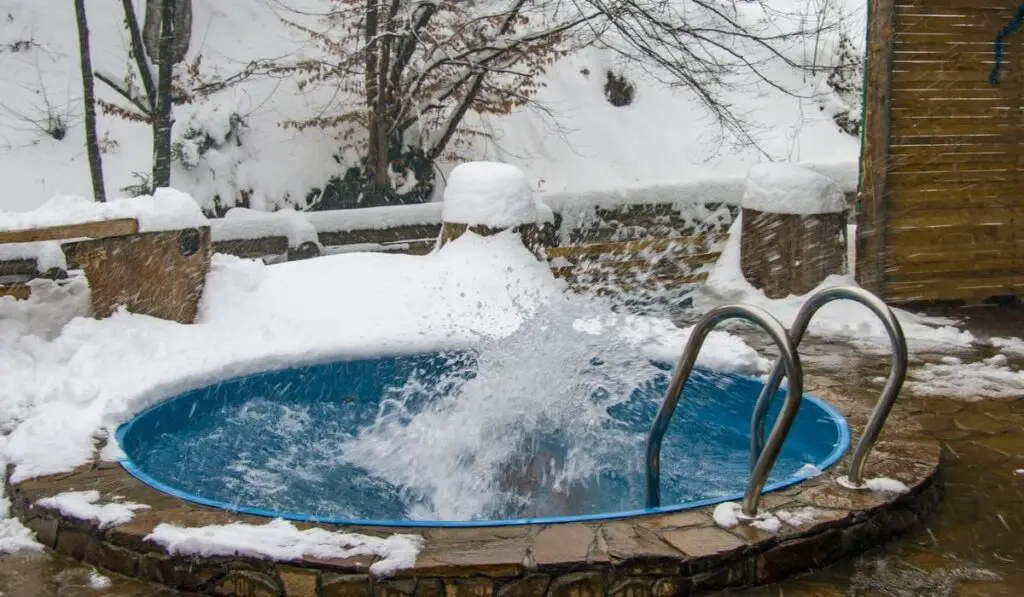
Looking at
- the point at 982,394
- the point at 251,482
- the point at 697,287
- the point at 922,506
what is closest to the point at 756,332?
the point at 697,287

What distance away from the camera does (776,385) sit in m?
3.63

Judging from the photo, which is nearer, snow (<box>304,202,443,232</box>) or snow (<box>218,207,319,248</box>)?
snow (<box>218,207,319,248</box>)

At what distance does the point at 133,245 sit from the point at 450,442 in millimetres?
2374

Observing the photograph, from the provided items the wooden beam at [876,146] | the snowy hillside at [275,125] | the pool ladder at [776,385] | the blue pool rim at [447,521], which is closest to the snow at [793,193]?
the wooden beam at [876,146]

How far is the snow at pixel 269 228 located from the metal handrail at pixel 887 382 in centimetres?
684

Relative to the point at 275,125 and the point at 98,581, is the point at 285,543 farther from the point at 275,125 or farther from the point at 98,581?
the point at 275,125

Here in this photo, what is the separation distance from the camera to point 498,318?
611cm

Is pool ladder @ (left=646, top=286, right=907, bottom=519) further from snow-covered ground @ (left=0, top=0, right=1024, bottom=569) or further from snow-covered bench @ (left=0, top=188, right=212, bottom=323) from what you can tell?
snow-covered bench @ (left=0, top=188, right=212, bottom=323)

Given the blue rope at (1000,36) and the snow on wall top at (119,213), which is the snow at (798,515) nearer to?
the snow on wall top at (119,213)

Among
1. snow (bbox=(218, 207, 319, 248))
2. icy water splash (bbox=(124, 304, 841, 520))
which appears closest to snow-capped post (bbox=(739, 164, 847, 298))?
icy water splash (bbox=(124, 304, 841, 520))

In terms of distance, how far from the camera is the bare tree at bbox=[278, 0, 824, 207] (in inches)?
391

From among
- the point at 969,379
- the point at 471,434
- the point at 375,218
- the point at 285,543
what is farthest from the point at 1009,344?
the point at 375,218

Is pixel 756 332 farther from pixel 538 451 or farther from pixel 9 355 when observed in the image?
pixel 9 355

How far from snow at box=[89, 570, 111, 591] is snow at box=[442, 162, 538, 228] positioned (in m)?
4.15
